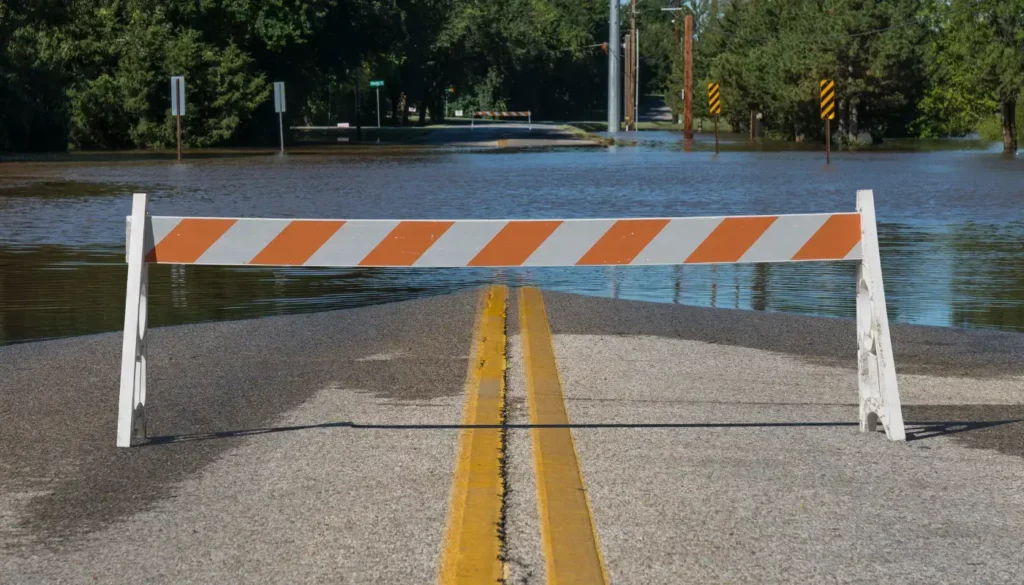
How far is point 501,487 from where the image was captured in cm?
573

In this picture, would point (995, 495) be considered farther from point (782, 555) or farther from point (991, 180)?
point (991, 180)

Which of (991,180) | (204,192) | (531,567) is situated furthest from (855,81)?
(531,567)

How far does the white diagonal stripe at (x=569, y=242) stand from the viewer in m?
6.84

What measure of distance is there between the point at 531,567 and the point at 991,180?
89.6 ft

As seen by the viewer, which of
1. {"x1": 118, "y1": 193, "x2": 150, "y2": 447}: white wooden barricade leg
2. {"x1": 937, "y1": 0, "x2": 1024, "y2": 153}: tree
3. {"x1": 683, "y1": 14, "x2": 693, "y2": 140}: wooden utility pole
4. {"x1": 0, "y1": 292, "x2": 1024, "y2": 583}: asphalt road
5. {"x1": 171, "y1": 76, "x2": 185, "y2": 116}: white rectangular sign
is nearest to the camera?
{"x1": 0, "y1": 292, "x2": 1024, "y2": 583}: asphalt road

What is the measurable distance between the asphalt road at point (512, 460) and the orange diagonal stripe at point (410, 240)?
0.78 meters

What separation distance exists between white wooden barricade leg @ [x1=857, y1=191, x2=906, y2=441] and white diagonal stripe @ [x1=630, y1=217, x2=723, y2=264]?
0.67 meters

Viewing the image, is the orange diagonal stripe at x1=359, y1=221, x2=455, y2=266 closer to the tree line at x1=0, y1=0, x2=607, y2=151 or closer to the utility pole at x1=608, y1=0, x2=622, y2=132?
the tree line at x1=0, y1=0, x2=607, y2=151

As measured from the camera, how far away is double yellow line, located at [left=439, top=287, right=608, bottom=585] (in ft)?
15.6

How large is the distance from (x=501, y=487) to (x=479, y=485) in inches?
3.4

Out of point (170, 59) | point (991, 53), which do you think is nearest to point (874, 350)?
point (991, 53)

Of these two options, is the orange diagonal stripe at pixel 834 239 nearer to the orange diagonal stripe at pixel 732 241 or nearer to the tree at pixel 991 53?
the orange diagonal stripe at pixel 732 241

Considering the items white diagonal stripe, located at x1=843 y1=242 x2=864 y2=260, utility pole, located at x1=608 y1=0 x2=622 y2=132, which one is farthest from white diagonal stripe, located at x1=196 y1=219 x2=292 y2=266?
utility pole, located at x1=608 y1=0 x2=622 y2=132

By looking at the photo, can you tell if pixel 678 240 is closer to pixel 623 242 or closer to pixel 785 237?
pixel 623 242
